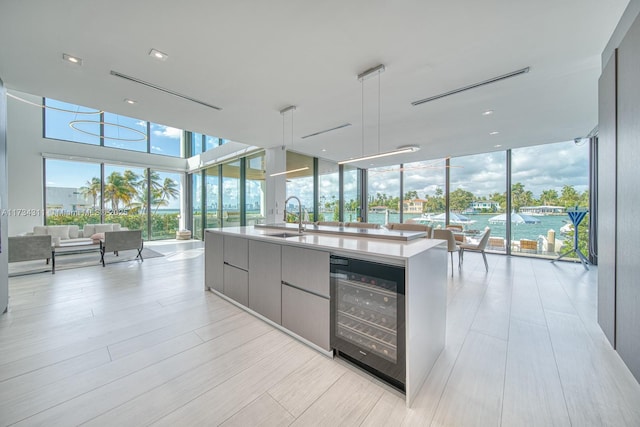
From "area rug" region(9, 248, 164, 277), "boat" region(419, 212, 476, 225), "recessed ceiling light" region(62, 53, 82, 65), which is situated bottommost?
"area rug" region(9, 248, 164, 277)

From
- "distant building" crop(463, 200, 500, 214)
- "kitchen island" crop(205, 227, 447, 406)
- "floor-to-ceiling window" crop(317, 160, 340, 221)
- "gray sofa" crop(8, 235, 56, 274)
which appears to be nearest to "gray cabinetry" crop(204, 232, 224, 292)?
"kitchen island" crop(205, 227, 447, 406)

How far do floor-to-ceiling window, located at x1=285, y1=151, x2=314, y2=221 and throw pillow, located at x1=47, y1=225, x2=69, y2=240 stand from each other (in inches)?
227

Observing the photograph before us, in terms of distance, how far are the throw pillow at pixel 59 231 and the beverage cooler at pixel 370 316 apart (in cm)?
783

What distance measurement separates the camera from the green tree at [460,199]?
21.3 ft

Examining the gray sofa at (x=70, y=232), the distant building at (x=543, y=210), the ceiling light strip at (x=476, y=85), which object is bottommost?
the gray sofa at (x=70, y=232)

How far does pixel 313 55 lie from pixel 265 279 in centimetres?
228

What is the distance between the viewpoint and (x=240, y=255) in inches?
105

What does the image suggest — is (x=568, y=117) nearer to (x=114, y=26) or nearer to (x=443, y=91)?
(x=443, y=91)

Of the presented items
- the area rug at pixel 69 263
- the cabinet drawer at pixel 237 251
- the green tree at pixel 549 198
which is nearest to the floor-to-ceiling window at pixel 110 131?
the area rug at pixel 69 263

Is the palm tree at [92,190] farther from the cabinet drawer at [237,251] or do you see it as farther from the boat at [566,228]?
the boat at [566,228]

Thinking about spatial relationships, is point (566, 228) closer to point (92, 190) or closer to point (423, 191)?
point (423, 191)

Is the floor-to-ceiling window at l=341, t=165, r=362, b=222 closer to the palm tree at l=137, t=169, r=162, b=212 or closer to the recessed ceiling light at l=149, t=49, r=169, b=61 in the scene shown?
the recessed ceiling light at l=149, t=49, r=169, b=61

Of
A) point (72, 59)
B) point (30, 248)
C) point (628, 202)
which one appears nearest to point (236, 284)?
point (72, 59)

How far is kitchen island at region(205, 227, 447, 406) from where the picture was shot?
1.43 meters
